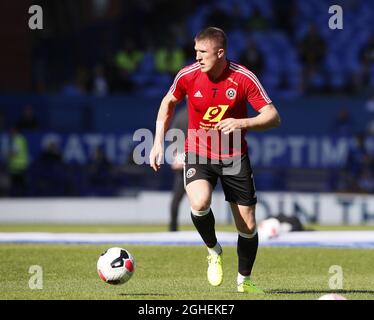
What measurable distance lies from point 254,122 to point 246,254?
1353mm

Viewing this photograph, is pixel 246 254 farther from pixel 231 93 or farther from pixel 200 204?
pixel 231 93

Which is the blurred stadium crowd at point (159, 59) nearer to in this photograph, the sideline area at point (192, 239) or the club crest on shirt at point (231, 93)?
the sideline area at point (192, 239)

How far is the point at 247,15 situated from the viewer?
28734mm

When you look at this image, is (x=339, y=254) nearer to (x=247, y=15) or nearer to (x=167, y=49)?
(x=167, y=49)

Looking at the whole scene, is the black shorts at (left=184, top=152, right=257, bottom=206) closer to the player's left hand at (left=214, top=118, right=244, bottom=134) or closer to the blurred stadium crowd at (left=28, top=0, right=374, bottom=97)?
the player's left hand at (left=214, top=118, right=244, bottom=134)

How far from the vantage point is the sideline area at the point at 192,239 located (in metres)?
14.7

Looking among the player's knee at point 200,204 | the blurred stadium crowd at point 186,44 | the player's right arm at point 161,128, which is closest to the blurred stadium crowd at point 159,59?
the blurred stadium crowd at point 186,44

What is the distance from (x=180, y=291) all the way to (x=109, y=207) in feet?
42.2

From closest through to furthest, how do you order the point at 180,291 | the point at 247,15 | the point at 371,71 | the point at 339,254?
the point at 180,291 < the point at 339,254 < the point at 371,71 < the point at 247,15

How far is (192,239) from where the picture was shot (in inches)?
590

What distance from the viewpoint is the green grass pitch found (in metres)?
9.54

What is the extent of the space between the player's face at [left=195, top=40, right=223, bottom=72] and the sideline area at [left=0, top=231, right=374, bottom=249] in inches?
216

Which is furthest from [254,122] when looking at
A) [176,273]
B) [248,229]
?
[176,273]

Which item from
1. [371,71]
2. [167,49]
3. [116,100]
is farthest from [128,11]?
[371,71]
